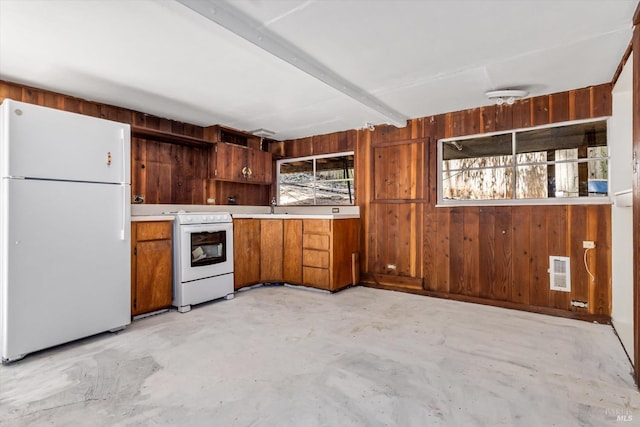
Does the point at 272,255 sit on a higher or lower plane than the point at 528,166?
lower

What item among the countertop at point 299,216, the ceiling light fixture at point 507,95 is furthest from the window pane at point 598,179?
the countertop at point 299,216

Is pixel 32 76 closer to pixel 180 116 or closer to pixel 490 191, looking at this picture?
pixel 180 116

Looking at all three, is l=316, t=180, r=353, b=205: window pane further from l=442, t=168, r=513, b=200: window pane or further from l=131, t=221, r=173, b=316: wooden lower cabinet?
l=131, t=221, r=173, b=316: wooden lower cabinet

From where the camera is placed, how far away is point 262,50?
236 cm

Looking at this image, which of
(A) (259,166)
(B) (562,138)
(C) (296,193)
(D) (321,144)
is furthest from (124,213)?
(B) (562,138)

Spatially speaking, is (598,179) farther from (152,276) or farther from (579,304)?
(152,276)

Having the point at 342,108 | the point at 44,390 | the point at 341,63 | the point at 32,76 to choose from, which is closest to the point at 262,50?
the point at 341,63

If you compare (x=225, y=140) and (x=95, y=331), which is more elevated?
(x=225, y=140)

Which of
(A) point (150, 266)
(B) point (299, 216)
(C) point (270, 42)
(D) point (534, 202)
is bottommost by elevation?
(A) point (150, 266)

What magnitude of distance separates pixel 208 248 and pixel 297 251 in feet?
4.07

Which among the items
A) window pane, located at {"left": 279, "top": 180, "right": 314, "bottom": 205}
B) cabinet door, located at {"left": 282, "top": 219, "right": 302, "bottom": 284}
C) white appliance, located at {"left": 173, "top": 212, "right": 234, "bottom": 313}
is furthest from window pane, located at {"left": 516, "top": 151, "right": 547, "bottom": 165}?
white appliance, located at {"left": 173, "top": 212, "right": 234, "bottom": 313}

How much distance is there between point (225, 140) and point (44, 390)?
12.1 feet

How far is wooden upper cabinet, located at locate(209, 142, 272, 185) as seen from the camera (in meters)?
4.71

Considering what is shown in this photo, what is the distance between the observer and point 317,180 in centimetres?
539
